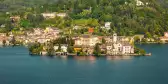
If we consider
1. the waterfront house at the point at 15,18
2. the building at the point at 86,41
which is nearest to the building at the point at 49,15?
the waterfront house at the point at 15,18

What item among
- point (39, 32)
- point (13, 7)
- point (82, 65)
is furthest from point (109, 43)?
point (13, 7)

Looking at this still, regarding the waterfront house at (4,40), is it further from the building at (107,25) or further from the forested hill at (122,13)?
the building at (107,25)

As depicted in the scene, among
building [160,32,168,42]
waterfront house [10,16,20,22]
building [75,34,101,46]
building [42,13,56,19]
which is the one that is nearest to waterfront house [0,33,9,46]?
waterfront house [10,16,20,22]

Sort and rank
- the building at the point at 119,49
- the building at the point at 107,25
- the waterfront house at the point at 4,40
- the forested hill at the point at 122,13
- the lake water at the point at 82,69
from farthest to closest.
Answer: the forested hill at the point at 122,13 < the building at the point at 107,25 < the waterfront house at the point at 4,40 < the building at the point at 119,49 < the lake water at the point at 82,69

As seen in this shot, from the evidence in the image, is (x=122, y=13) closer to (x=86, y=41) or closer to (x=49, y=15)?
(x=49, y=15)

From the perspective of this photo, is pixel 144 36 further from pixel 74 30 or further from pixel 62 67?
pixel 62 67

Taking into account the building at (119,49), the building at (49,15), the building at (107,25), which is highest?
the building at (49,15)

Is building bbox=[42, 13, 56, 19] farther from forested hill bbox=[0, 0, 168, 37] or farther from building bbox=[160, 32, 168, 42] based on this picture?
building bbox=[160, 32, 168, 42]
